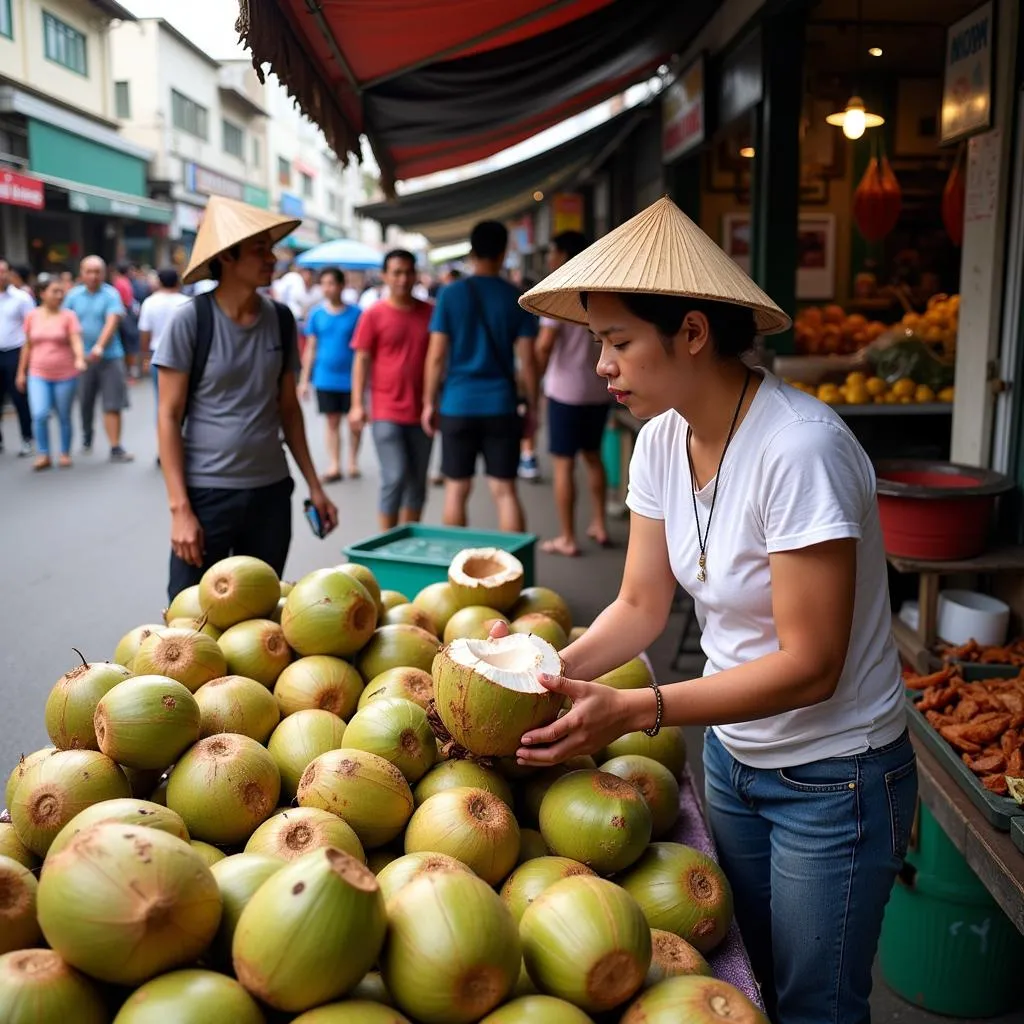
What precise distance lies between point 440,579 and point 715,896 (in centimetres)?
232

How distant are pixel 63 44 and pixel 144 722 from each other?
2660 centimetres

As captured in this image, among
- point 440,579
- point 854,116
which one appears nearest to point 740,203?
point 854,116

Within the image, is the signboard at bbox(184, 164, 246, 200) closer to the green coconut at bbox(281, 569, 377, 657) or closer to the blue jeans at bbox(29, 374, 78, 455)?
the blue jeans at bbox(29, 374, 78, 455)

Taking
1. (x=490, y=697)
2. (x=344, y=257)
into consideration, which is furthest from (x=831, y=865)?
(x=344, y=257)

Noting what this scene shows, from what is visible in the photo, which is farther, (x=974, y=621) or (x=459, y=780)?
(x=974, y=621)

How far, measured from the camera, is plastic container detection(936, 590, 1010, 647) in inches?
150

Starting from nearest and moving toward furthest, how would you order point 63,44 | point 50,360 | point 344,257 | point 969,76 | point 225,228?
point 225,228 → point 969,76 → point 50,360 → point 344,257 → point 63,44

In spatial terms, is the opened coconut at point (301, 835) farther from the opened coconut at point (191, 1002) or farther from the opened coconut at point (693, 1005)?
the opened coconut at point (693, 1005)

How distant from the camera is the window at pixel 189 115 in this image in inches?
1200

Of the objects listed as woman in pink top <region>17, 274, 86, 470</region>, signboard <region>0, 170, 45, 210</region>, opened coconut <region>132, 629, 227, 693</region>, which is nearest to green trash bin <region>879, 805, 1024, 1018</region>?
opened coconut <region>132, 629, 227, 693</region>

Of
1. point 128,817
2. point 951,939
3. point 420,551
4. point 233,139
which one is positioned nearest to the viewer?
point 128,817

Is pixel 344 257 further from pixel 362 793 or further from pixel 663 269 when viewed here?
pixel 362 793

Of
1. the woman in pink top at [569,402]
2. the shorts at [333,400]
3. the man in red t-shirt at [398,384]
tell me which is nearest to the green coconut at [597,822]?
the man in red t-shirt at [398,384]

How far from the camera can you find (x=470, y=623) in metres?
2.69
